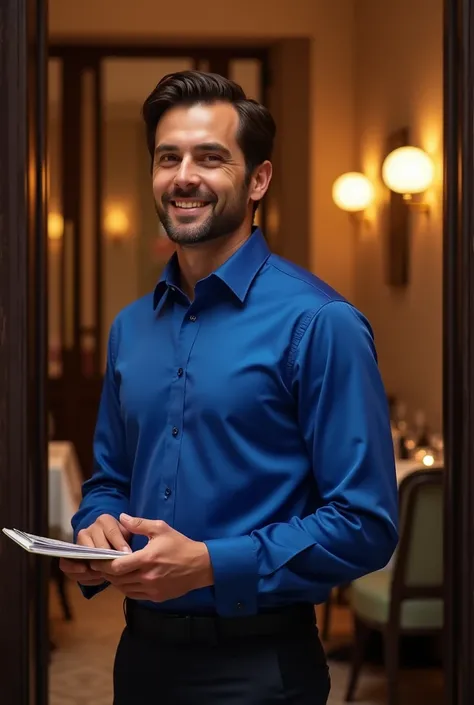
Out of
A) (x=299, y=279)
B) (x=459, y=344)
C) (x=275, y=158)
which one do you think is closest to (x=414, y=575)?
(x=459, y=344)

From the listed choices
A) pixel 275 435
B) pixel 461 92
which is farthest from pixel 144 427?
pixel 461 92

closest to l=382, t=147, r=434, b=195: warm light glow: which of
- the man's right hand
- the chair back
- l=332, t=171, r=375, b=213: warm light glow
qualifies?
l=332, t=171, r=375, b=213: warm light glow

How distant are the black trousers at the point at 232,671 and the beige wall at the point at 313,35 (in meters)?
5.52

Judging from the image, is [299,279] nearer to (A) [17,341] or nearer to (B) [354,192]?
(A) [17,341]

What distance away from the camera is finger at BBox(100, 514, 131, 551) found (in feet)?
5.88

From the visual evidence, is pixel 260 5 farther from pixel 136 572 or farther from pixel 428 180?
pixel 136 572

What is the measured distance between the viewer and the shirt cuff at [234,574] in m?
1.70

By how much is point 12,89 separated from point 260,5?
5340 millimetres

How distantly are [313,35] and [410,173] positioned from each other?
2.06 meters

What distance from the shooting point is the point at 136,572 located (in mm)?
1647

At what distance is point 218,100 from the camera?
1.87 meters

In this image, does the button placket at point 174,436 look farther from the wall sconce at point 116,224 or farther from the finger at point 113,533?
the wall sconce at point 116,224

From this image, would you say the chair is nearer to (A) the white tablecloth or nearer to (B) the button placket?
(A) the white tablecloth

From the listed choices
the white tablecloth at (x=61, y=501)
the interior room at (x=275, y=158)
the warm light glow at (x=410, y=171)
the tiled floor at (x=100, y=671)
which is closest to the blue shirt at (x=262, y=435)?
the tiled floor at (x=100, y=671)
